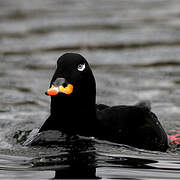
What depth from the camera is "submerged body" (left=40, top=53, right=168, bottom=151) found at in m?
7.05

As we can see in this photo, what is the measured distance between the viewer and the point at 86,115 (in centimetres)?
740

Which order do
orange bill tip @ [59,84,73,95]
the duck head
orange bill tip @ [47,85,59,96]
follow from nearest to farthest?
orange bill tip @ [47,85,59,96]
orange bill tip @ [59,84,73,95]
the duck head

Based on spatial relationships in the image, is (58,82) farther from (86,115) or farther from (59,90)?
(86,115)

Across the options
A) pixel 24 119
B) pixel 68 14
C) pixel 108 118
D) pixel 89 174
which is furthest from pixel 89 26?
pixel 89 174

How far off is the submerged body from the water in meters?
0.13

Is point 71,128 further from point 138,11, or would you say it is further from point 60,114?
point 138,11

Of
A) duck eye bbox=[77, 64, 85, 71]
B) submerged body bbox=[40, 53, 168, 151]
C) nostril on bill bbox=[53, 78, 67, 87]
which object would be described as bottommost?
submerged body bbox=[40, 53, 168, 151]

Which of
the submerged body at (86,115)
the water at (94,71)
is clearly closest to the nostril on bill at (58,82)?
the submerged body at (86,115)

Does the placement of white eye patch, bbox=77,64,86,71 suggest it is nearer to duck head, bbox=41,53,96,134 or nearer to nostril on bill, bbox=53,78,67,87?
duck head, bbox=41,53,96,134

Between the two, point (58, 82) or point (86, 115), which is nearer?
point (58, 82)

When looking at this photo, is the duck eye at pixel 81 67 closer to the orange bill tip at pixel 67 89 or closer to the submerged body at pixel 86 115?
the submerged body at pixel 86 115

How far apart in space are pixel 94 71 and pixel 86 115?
5298 millimetres

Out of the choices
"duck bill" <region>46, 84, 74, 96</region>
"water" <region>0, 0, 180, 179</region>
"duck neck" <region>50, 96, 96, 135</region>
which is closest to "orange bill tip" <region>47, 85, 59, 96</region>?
"duck bill" <region>46, 84, 74, 96</region>

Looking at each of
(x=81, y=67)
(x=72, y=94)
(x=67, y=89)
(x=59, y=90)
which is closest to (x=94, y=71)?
(x=81, y=67)
